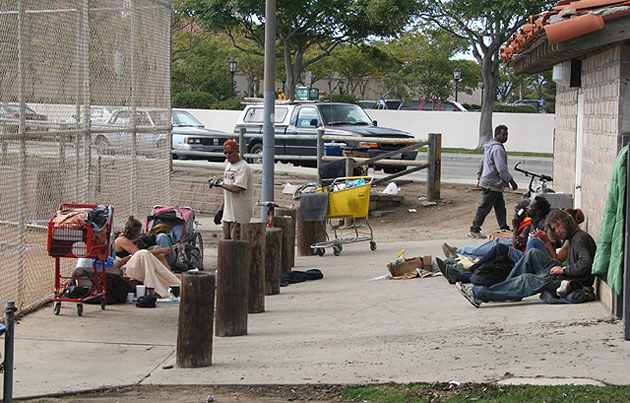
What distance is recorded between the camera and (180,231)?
1222cm

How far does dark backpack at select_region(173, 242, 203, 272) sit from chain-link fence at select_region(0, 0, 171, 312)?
4.34ft

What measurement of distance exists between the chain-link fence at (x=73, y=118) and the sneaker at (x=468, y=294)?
4.76 meters

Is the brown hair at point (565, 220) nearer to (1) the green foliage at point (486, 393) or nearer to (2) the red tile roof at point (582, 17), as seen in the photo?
(2) the red tile roof at point (582, 17)

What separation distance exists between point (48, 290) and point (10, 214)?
157 centimetres

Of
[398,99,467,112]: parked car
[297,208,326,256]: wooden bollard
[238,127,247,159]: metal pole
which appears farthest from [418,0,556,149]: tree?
[297,208,326,256]: wooden bollard

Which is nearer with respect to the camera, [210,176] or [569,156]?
[569,156]

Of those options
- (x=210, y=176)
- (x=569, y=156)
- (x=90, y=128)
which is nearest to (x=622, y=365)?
(x=569, y=156)

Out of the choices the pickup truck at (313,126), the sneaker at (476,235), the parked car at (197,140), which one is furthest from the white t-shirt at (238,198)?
the parked car at (197,140)

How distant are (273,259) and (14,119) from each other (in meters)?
3.58

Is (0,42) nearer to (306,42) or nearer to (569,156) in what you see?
(569,156)

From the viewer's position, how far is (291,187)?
1836 cm

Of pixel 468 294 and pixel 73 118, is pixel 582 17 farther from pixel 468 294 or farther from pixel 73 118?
pixel 73 118

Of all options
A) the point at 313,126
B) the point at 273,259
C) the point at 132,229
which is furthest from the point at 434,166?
the point at 132,229

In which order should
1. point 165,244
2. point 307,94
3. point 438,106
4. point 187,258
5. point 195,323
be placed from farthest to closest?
point 438,106, point 307,94, point 187,258, point 165,244, point 195,323
